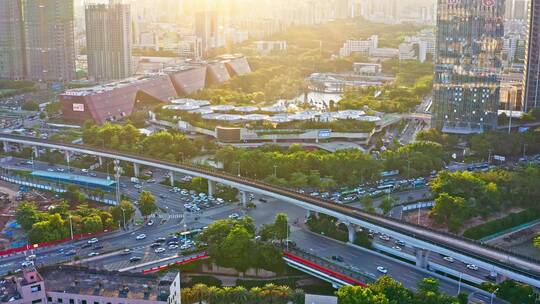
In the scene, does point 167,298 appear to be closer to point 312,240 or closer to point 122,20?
point 312,240

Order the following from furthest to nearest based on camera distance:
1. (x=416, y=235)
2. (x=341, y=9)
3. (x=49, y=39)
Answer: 1. (x=341, y=9)
2. (x=49, y=39)
3. (x=416, y=235)

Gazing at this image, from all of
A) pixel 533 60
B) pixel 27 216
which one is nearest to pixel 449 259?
pixel 27 216

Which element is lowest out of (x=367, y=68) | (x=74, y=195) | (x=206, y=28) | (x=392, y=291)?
(x=74, y=195)

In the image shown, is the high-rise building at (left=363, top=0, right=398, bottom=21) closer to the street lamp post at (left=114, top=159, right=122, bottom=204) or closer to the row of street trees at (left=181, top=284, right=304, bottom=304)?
the street lamp post at (left=114, top=159, right=122, bottom=204)

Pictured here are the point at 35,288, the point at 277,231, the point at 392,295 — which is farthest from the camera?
the point at 277,231

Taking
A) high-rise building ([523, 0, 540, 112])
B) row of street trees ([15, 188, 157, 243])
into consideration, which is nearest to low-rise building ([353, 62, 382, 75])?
high-rise building ([523, 0, 540, 112])

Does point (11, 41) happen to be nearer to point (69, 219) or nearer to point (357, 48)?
point (357, 48)

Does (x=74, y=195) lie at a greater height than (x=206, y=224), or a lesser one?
greater
